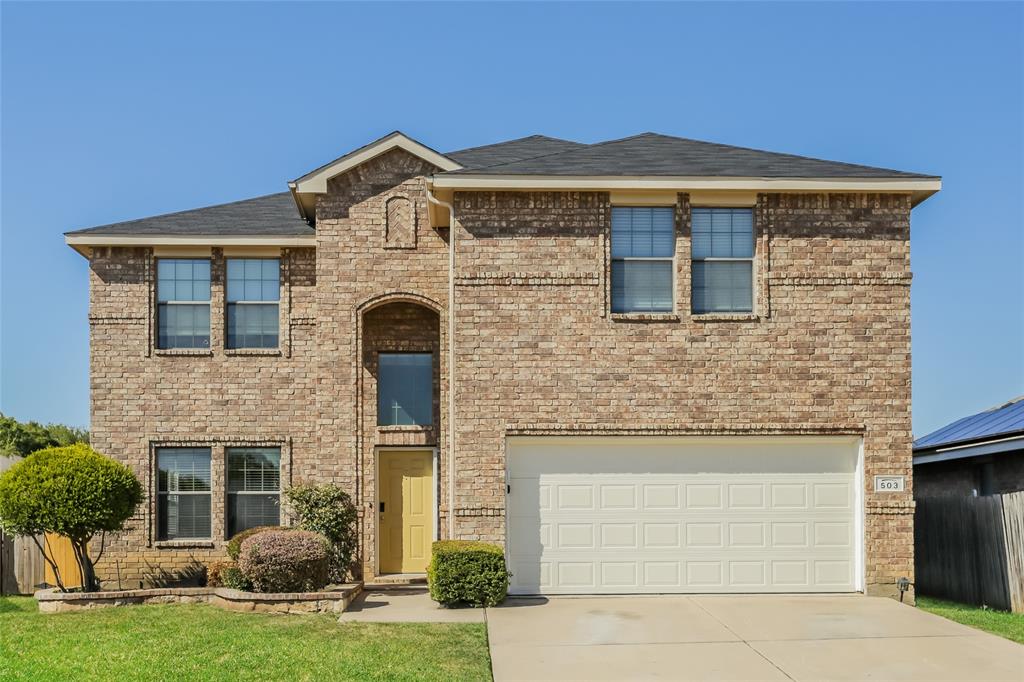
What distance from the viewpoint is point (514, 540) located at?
1466 cm

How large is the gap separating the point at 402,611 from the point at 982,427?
456 inches

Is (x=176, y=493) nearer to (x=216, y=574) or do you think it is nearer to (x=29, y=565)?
(x=216, y=574)

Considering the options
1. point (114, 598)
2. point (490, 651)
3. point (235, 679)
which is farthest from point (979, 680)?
point (114, 598)

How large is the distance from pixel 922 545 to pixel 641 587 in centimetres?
565

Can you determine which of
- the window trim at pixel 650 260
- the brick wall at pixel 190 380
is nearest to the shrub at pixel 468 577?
the window trim at pixel 650 260

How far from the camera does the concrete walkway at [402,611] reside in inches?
507

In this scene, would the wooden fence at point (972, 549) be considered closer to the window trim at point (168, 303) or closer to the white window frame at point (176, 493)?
the white window frame at point (176, 493)

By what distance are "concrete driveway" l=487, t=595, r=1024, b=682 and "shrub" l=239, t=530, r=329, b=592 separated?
8.12ft

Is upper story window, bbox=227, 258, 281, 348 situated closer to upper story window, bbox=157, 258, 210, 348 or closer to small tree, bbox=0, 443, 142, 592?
upper story window, bbox=157, 258, 210, 348

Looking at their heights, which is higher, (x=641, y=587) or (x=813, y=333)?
(x=813, y=333)

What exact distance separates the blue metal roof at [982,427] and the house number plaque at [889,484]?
3.08 metres

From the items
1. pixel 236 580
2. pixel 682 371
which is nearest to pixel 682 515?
pixel 682 371

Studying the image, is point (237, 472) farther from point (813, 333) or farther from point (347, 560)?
point (813, 333)

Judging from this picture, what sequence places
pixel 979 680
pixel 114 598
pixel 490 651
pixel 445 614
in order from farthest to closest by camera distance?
pixel 114 598 → pixel 445 614 → pixel 490 651 → pixel 979 680
